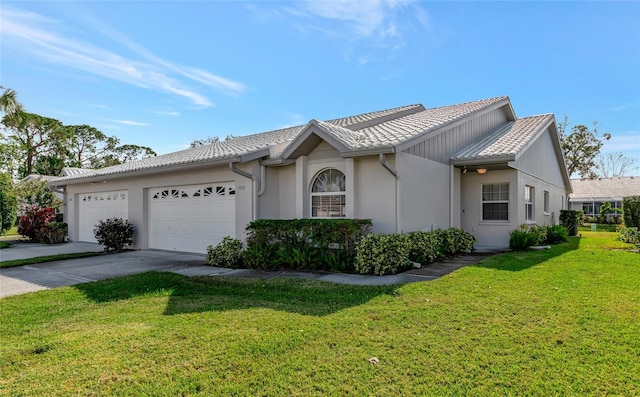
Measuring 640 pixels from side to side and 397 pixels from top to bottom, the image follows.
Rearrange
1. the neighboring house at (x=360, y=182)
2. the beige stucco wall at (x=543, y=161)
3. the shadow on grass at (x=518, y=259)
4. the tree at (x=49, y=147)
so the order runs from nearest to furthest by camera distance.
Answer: the shadow on grass at (x=518, y=259) → the neighboring house at (x=360, y=182) → the beige stucco wall at (x=543, y=161) → the tree at (x=49, y=147)

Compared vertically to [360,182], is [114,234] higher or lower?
lower

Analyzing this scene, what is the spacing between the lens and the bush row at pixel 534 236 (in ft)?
39.2

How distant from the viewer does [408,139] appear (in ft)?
29.6

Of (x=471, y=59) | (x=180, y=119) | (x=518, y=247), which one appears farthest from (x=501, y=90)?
(x=180, y=119)

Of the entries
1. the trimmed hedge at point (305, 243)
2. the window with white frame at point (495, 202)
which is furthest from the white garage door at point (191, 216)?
the window with white frame at point (495, 202)

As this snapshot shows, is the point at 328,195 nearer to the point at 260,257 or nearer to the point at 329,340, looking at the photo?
the point at 260,257

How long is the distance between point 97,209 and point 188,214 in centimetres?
684

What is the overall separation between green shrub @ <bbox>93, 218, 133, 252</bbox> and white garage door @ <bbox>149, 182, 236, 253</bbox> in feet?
2.85

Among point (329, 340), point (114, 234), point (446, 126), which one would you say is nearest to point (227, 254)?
point (114, 234)

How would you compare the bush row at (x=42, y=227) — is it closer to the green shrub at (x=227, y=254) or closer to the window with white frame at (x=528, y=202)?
the green shrub at (x=227, y=254)

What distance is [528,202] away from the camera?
47.3 ft

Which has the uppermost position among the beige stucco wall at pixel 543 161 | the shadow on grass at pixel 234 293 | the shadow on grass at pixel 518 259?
the beige stucco wall at pixel 543 161

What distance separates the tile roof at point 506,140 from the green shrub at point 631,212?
5645 millimetres

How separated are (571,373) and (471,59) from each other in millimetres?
12834
